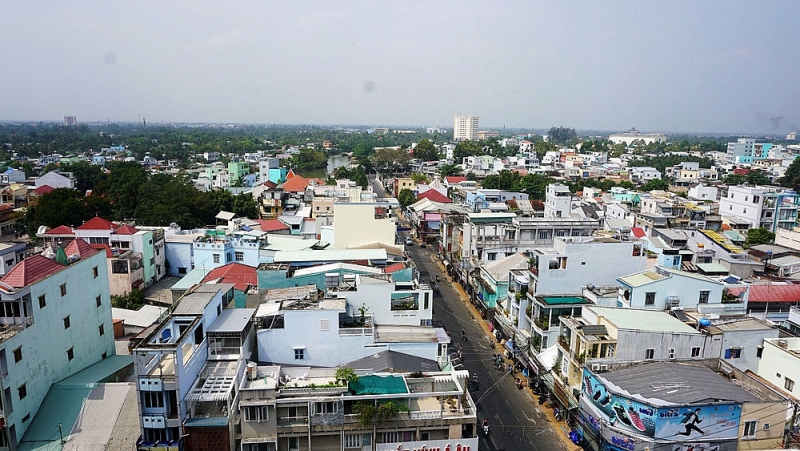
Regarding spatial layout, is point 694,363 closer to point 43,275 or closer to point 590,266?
point 590,266

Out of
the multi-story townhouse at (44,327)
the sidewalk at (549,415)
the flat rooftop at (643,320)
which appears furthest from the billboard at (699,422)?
the multi-story townhouse at (44,327)

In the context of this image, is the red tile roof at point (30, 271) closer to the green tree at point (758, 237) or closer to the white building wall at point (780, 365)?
the white building wall at point (780, 365)

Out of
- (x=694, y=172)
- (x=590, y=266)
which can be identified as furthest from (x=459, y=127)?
(x=590, y=266)

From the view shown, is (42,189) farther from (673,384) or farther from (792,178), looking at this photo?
(792,178)

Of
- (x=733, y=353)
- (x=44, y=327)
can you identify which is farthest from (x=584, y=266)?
(x=44, y=327)

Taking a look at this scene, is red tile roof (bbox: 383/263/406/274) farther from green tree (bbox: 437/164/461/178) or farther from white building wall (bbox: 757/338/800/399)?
green tree (bbox: 437/164/461/178)

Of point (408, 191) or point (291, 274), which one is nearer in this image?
point (291, 274)
